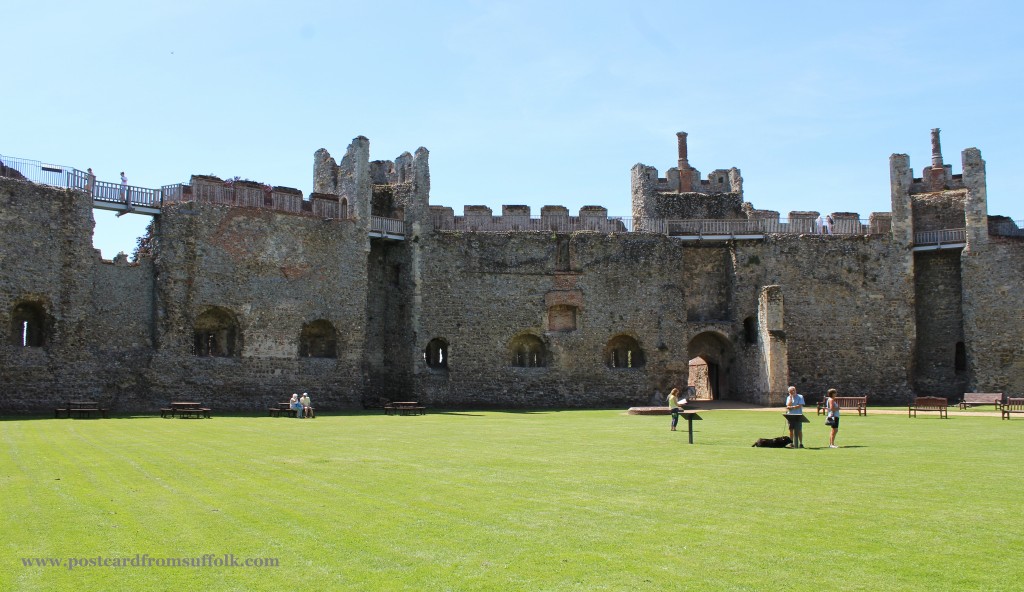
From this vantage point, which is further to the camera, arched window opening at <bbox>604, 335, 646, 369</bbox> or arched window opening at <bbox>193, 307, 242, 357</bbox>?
arched window opening at <bbox>604, 335, 646, 369</bbox>

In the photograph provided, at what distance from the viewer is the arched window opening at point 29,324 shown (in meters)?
29.1

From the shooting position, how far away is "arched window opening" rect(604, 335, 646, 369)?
39562 millimetres

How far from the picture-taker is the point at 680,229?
1583 inches

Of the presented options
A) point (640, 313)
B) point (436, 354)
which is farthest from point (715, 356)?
point (436, 354)

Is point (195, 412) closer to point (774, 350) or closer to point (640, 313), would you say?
point (640, 313)

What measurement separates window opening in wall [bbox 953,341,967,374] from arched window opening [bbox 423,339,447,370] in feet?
75.2

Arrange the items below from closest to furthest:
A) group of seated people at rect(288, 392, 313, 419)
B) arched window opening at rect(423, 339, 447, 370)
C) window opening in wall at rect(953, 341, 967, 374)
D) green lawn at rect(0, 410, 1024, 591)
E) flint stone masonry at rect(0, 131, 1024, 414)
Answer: green lawn at rect(0, 410, 1024, 591), group of seated people at rect(288, 392, 313, 419), flint stone masonry at rect(0, 131, 1024, 414), arched window opening at rect(423, 339, 447, 370), window opening in wall at rect(953, 341, 967, 374)

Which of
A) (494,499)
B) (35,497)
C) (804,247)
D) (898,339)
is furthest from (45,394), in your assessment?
(898,339)

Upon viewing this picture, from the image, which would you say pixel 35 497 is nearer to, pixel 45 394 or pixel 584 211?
pixel 45 394

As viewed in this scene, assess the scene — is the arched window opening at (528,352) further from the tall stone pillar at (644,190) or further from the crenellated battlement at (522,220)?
the tall stone pillar at (644,190)

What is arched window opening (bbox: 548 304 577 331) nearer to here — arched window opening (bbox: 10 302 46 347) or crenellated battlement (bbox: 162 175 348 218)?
crenellated battlement (bbox: 162 175 348 218)

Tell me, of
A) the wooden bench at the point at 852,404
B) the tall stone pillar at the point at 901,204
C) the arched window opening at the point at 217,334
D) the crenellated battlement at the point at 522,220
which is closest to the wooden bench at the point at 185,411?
the arched window opening at the point at 217,334

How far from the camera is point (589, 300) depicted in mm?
38438

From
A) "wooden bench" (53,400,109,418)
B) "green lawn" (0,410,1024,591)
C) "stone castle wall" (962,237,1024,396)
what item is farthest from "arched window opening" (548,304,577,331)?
"green lawn" (0,410,1024,591)
